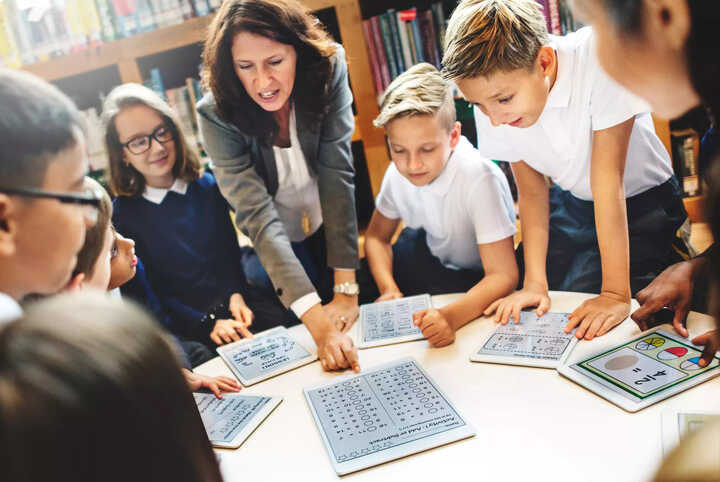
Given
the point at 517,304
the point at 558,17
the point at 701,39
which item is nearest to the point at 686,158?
the point at 558,17

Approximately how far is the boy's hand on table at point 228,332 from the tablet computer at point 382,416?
1.63ft

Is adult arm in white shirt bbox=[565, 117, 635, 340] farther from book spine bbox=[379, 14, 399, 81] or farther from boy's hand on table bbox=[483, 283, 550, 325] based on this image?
book spine bbox=[379, 14, 399, 81]

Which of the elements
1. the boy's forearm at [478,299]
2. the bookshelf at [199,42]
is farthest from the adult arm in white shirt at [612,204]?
the bookshelf at [199,42]

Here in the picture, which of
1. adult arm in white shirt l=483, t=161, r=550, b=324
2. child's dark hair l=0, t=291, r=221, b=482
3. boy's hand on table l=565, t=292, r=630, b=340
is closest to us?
child's dark hair l=0, t=291, r=221, b=482

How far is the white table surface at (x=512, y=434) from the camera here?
701 mm

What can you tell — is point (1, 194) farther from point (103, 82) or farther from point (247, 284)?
point (103, 82)

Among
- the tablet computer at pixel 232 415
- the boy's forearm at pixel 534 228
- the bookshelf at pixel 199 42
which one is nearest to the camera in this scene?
the tablet computer at pixel 232 415

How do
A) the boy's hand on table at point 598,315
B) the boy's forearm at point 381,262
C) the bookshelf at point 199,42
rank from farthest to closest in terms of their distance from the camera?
the bookshelf at point 199,42
the boy's forearm at point 381,262
the boy's hand on table at point 598,315

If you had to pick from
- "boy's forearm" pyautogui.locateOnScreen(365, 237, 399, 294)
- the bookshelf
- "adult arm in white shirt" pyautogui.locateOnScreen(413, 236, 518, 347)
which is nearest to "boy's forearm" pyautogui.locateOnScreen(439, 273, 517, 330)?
"adult arm in white shirt" pyautogui.locateOnScreen(413, 236, 518, 347)

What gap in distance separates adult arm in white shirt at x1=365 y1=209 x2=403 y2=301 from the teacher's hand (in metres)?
0.14

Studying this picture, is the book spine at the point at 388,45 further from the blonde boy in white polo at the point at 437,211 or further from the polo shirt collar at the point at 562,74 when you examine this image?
the polo shirt collar at the point at 562,74

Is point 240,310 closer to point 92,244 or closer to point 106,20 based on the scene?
point 92,244

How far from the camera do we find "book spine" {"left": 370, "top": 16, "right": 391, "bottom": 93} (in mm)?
2121

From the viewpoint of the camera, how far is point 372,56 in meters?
2.14
